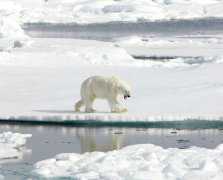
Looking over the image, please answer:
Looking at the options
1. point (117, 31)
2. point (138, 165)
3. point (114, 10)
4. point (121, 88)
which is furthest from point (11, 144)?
point (114, 10)

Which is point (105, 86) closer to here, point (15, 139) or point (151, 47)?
point (15, 139)

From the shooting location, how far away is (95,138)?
1095 cm

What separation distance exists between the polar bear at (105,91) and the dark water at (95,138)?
2.42 feet

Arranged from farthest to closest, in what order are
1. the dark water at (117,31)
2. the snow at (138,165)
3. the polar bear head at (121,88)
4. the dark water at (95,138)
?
1. the dark water at (117,31)
2. the polar bear head at (121,88)
3. the dark water at (95,138)
4. the snow at (138,165)

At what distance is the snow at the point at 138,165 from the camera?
799cm

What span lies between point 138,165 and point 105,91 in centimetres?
420

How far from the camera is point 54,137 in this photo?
11070 mm

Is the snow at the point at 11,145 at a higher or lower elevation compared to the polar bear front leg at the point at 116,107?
lower

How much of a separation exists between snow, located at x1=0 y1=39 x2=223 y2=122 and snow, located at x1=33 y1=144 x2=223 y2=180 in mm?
2959

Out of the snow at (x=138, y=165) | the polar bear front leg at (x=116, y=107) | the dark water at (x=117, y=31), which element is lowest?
the snow at (x=138, y=165)

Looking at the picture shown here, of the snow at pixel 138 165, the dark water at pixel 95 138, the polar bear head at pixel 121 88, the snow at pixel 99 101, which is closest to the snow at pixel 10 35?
the snow at pixel 99 101

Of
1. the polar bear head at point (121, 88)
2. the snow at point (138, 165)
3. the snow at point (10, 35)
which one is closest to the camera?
the snow at point (138, 165)

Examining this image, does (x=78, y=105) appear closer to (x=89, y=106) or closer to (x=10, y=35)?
(x=89, y=106)

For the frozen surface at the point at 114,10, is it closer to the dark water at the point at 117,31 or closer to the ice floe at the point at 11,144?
the dark water at the point at 117,31
